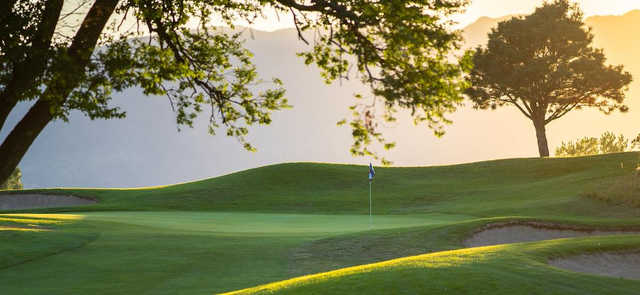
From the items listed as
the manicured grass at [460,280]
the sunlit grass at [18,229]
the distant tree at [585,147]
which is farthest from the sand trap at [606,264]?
the distant tree at [585,147]

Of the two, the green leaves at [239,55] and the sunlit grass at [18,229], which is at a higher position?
the green leaves at [239,55]

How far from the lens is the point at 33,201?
47.4 m

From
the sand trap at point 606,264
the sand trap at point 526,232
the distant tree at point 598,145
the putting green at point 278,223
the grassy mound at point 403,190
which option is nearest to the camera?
the sand trap at point 606,264

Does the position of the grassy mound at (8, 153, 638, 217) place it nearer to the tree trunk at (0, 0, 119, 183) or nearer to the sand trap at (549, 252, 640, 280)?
the sand trap at (549, 252, 640, 280)

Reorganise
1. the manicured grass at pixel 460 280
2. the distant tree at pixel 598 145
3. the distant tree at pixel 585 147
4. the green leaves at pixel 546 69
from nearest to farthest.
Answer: the manicured grass at pixel 460 280 → the green leaves at pixel 546 69 → the distant tree at pixel 598 145 → the distant tree at pixel 585 147

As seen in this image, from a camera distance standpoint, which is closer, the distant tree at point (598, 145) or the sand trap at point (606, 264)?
the sand trap at point (606, 264)

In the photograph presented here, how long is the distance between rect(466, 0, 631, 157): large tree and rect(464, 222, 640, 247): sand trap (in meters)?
36.2

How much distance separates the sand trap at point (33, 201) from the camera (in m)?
46.8

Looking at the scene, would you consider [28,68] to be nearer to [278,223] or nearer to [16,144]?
[16,144]

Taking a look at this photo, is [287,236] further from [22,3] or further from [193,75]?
[22,3]

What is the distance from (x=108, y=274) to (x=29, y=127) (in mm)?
4412

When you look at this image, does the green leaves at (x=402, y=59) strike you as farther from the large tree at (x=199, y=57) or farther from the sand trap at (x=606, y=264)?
the sand trap at (x=606, y=264)

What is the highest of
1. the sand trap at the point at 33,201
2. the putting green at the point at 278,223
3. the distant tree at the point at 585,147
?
the distant tree at the point at 585,147

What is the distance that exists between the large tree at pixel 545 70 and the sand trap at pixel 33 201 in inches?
1381
